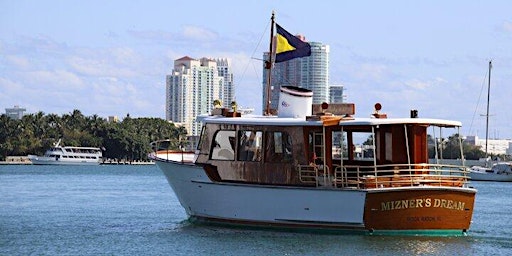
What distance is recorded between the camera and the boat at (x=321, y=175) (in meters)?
28.1

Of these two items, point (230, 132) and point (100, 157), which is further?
point (100, 157)

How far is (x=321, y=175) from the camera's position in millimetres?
29078

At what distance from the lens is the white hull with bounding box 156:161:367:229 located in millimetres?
28312

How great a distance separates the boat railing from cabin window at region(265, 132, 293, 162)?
1.41m

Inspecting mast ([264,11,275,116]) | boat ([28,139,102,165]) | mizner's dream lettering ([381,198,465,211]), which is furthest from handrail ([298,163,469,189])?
boat ([28,139,102,165])

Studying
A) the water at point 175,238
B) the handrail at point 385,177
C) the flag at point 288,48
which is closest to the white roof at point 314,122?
the handrail at point 385,177

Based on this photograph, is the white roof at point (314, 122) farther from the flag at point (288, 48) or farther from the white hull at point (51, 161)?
the white hull at point (51, 161)

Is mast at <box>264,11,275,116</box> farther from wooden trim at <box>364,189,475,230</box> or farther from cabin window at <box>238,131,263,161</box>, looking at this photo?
wooden trim at <box>364,189,475,230</box>

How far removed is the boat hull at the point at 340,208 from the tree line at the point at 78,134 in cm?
10911

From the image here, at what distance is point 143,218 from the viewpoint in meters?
35.8

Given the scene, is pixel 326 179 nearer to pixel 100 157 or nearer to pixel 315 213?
pixel 315 213

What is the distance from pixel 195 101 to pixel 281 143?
162578 millimetres

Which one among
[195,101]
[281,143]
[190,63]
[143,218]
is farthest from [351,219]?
[195,101]

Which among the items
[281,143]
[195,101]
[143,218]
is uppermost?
[195,101]
